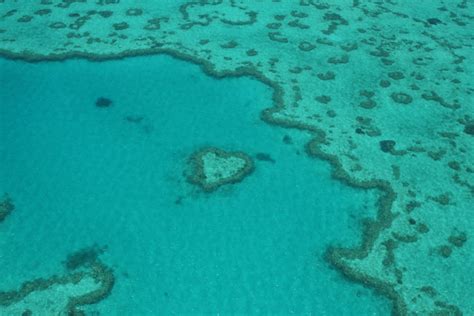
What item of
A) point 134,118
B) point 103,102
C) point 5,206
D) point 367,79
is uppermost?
point 367,79

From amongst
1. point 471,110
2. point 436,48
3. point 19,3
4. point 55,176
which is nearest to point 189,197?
point 55,176

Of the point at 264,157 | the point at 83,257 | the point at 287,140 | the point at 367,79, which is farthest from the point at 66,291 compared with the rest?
the point at 367,79

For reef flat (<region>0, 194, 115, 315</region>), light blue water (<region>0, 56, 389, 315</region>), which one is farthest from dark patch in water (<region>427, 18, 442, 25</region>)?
reef flat (<region>0, 194, 115, 315</region>)

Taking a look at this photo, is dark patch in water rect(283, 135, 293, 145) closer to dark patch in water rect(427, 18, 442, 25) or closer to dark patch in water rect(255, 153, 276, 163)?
dark patch in water rect(255, 153, 276, 163)

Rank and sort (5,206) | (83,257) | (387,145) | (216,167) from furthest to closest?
(387,145)
(216,167)
(5,206)
(83,257)

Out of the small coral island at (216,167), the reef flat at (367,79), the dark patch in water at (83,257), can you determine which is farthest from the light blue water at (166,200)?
the reef flat at (367,79)

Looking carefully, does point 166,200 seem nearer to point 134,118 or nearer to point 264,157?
point 264,157
